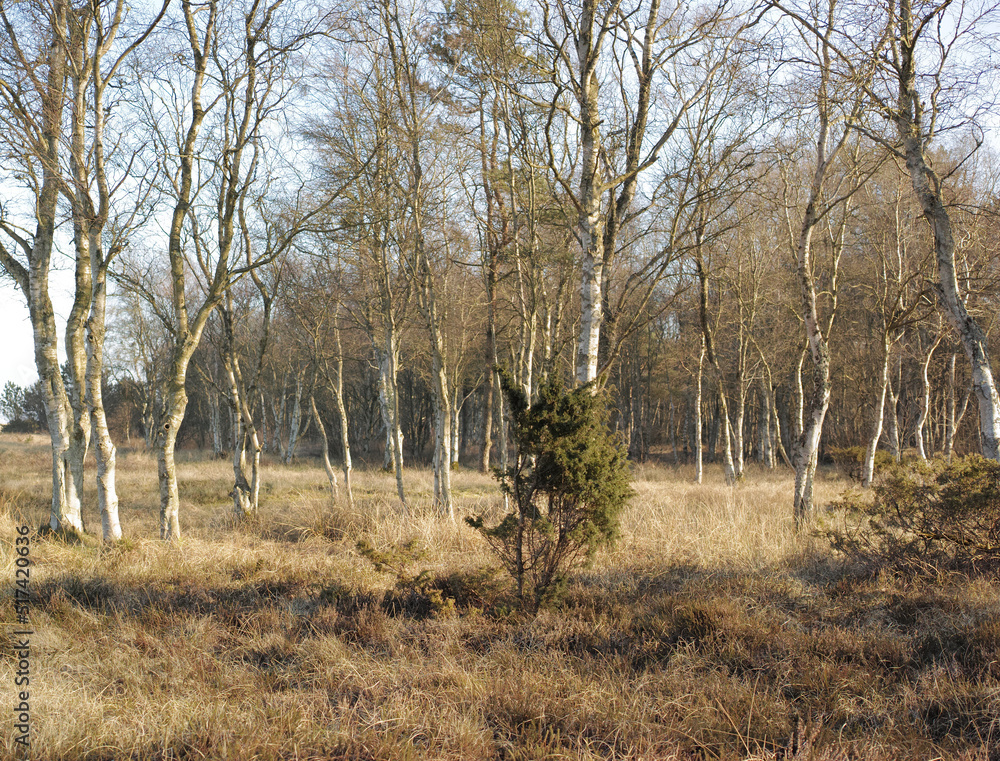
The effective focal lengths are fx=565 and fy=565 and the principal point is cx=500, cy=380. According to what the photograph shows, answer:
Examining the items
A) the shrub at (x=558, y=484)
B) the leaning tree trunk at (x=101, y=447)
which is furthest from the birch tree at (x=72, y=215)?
the shrub at (x=558, y=484)

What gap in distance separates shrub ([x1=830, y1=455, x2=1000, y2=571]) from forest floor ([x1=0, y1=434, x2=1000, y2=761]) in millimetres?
270

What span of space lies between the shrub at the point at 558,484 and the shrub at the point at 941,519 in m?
2.78

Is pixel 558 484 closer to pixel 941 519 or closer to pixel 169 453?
pixel 941 519

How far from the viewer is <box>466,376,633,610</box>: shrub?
445cm

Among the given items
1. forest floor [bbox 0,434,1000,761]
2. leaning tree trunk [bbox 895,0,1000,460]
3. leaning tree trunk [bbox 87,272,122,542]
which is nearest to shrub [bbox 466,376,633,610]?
forest floor [bbox 0,434,1000,761]

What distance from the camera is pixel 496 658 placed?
3852 mm

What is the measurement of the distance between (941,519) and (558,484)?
369 centimetres

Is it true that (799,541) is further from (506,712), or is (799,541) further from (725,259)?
(725,259)

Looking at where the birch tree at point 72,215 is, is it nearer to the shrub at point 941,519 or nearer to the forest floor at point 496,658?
the forest floor at point 496,658

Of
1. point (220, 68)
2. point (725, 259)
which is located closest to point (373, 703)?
point (220, 68)

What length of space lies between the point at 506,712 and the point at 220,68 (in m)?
9.36

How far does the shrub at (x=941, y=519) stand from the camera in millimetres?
5031

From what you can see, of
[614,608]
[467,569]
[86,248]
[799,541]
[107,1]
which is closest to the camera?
[614,608]

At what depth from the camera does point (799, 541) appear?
22.4 feet
